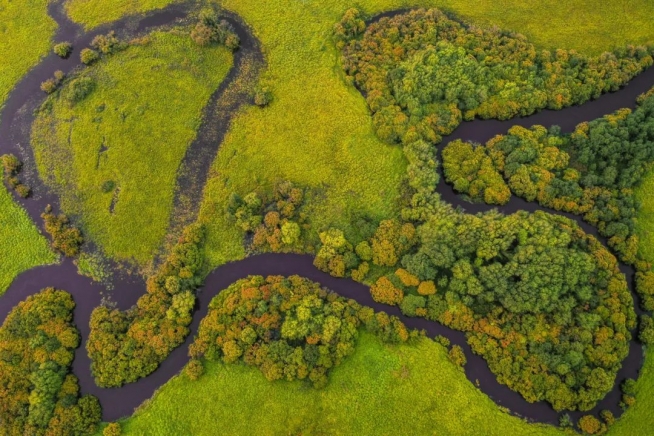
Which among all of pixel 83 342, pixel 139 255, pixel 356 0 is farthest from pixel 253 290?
pixel 356 0

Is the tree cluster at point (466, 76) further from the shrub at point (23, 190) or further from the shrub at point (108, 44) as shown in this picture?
the shrub at point (23, 190)

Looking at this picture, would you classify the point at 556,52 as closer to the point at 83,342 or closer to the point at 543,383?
the point at 543,383

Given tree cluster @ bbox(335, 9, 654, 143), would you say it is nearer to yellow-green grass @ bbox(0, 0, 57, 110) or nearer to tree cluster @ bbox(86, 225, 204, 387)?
tree cluster @ bbox(86, 225, 204, 387)

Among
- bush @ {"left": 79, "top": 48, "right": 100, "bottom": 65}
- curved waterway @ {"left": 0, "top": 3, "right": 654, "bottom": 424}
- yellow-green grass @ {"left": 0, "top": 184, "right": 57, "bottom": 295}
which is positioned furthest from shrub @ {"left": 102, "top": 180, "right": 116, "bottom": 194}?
bush @ {"left": 79, "top": 48, "right": 100, "bottom": 65}

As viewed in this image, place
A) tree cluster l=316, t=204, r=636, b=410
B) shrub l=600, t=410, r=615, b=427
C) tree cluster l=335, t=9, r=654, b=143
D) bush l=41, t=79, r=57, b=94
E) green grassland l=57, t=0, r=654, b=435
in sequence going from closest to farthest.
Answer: shrub l=600, t=410, r=615, b=427 < tree cluster l=316, t=204, r=636, b=410 < green grassland l=57, t=0, r=654, b=435 < tree cluster l=335, t=9, r=654, b=143 < bush l=41, t=79, r=57, b=94

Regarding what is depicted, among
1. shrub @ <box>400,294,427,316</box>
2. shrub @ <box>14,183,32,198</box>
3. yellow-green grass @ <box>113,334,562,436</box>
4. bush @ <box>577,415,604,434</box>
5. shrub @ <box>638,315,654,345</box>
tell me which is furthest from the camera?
shrub @ <box>14,183,32,198</box>

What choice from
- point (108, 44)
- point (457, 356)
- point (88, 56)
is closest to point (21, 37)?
point (88, 56)

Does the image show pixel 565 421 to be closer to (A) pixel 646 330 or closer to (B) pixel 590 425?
(B) pixel 590 425
